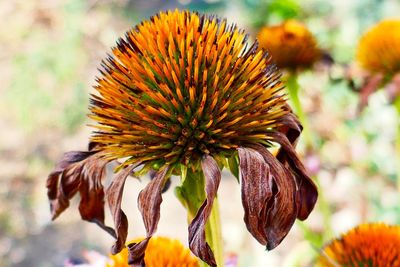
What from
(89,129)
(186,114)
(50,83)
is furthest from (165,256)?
(50,83)

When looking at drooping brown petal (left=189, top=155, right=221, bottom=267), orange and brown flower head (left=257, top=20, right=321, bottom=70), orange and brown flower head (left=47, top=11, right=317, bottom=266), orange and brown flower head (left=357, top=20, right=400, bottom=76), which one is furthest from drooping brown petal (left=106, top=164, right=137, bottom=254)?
orange and brown flower head (left=357, top=20, right=400, bottom=76)

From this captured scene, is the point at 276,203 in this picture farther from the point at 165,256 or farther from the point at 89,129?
the point at 89,129

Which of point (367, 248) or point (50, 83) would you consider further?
point (50, 83)

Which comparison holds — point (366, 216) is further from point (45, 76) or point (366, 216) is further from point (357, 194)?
point (45, 76)

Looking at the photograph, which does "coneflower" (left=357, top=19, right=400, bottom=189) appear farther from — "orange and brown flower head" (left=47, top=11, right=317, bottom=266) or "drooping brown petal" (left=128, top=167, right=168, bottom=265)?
"drooping brown petal" (left=128, top=167, right=168, bottom=265)

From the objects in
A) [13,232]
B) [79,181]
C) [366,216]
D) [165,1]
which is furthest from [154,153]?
[165,1]

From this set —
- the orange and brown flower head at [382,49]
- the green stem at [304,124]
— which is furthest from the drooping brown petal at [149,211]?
the orange and brown flower head at [382,49]
